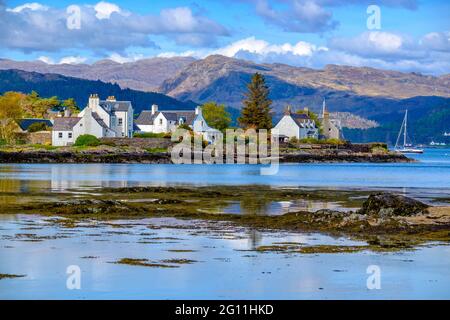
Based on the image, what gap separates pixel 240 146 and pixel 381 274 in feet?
382

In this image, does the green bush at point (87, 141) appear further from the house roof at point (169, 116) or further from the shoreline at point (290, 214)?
the shoreline at point (290, 214)

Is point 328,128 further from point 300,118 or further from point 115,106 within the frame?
point 115,106

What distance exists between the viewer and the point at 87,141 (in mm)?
117125

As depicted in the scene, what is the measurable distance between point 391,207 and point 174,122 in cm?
11092

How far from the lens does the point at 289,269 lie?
2094 cm

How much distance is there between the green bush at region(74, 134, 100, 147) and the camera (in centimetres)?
11669

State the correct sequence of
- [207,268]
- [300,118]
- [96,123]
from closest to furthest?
[207,268] < [96,123] < [300,118]

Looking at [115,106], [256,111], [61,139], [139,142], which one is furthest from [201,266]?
[256,111]

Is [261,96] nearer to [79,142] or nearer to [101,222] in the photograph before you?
[79,142]

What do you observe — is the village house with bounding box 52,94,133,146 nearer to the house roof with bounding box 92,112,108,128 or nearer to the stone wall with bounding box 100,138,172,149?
the house roof with bounding box 92,112,108,128

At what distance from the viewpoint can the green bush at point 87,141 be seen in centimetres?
11669

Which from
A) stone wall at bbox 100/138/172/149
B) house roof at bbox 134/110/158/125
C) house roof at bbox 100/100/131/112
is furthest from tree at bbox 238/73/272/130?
stone wall at bbox 100/138/172/149
